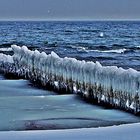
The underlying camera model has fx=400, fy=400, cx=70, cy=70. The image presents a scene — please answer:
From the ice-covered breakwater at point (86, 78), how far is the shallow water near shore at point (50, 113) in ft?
1.45

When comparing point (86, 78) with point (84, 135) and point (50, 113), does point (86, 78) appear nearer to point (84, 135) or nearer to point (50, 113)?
point (50, 113)

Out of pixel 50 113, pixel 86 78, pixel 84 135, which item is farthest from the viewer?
pixel 86 78

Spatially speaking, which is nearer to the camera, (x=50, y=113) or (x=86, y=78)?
(x=50, y=113)

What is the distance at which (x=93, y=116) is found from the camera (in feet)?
41.0

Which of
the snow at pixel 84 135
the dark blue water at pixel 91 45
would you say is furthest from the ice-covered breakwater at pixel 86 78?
the dark blue water at pixel 91 45

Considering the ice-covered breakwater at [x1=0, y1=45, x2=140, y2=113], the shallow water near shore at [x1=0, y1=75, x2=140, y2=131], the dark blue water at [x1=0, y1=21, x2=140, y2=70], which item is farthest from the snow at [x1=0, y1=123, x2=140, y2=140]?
the dark blue water at [x1=0, y1=21, x2=140, y2=70]

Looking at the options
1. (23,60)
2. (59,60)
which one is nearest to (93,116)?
(59,60)

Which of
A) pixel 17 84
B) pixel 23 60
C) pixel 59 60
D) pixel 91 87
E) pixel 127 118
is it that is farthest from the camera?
pixel 23 60

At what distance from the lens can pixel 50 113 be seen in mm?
12930

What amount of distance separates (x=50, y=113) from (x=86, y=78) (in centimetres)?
320

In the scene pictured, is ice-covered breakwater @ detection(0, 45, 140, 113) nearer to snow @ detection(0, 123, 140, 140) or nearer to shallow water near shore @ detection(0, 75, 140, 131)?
shallow water near shore @ detection(0, 75, 140, 131)

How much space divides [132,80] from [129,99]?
0.66 meters

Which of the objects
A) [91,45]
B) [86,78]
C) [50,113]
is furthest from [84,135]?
[91,45]

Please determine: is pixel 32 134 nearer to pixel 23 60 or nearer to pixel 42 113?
pixel 42 113
